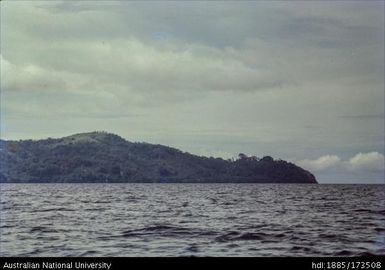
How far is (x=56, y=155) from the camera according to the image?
5807 inches

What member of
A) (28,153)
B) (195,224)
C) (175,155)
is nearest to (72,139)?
(175,155)

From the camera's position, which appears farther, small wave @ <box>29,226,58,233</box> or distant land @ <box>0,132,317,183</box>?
distant land @ <box>0,132,317,183</box>

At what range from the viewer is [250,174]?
7574 inches

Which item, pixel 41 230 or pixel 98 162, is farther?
pixel 98 162

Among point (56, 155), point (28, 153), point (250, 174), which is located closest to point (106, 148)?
point (56, 155)

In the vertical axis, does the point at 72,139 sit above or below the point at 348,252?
above

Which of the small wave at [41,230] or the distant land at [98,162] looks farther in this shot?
the distant land at [98,162]

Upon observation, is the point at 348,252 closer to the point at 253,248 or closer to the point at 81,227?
the point at 253,248

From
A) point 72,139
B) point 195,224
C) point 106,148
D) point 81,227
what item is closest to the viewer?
point 81,227

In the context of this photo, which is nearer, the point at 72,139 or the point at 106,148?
the point at 72,139
